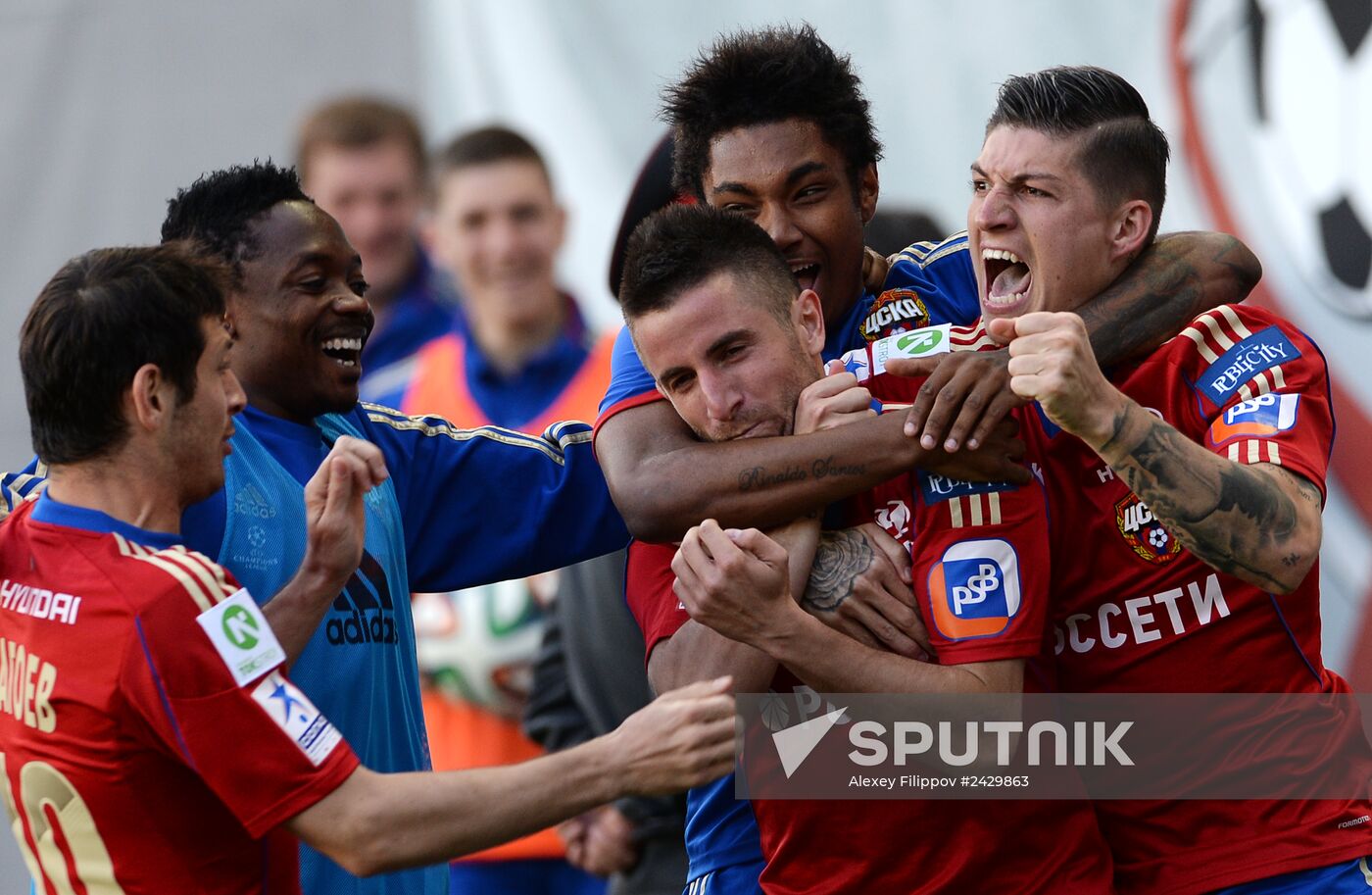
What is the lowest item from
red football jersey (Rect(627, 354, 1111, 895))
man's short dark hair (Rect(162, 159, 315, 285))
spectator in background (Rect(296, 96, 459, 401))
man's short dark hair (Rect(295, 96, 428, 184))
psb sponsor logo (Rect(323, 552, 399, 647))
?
red football jersey (Rect(627, 354, 1111, 895))

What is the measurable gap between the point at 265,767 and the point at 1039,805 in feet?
4.05

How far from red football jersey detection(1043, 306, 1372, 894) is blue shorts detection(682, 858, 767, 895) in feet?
2.04

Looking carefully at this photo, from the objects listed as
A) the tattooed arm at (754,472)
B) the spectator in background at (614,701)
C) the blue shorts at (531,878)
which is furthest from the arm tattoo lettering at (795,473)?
the blue shorts at (531,878)

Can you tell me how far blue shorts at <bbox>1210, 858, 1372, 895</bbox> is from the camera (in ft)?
9.02

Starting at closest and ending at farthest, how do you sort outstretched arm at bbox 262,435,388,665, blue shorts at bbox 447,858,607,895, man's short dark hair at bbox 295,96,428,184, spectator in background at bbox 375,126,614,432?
1. outstretched arm at bbox 262,435,388,665
2. blue shorts at bbox 447,858,607,895
3. spectator in background at bbox 375,126,614,432
4. man's short dark hair at bbox 295,96,428,184

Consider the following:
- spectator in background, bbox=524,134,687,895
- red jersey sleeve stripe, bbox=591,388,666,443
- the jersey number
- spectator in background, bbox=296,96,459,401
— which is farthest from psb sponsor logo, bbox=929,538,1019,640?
spectator in background, bbox=296,96,459,401

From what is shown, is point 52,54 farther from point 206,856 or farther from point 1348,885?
point 1348,885

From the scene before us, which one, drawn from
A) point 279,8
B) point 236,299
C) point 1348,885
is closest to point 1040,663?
point 1348,885

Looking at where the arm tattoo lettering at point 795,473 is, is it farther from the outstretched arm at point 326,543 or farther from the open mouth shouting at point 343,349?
the open mouth shouting at point 343,349

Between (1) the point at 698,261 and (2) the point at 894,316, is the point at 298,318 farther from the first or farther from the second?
(2) the point at 894,316

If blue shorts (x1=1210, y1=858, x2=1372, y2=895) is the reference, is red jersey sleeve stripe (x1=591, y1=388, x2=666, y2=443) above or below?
above

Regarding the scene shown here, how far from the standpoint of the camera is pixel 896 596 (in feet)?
9.07

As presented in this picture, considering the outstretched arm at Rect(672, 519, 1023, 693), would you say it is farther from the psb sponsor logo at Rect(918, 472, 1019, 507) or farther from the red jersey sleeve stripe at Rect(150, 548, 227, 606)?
the red jersey sleeve stripe at Rect(150, 548, 227, 606)

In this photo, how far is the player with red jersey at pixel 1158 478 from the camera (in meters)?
2.60
